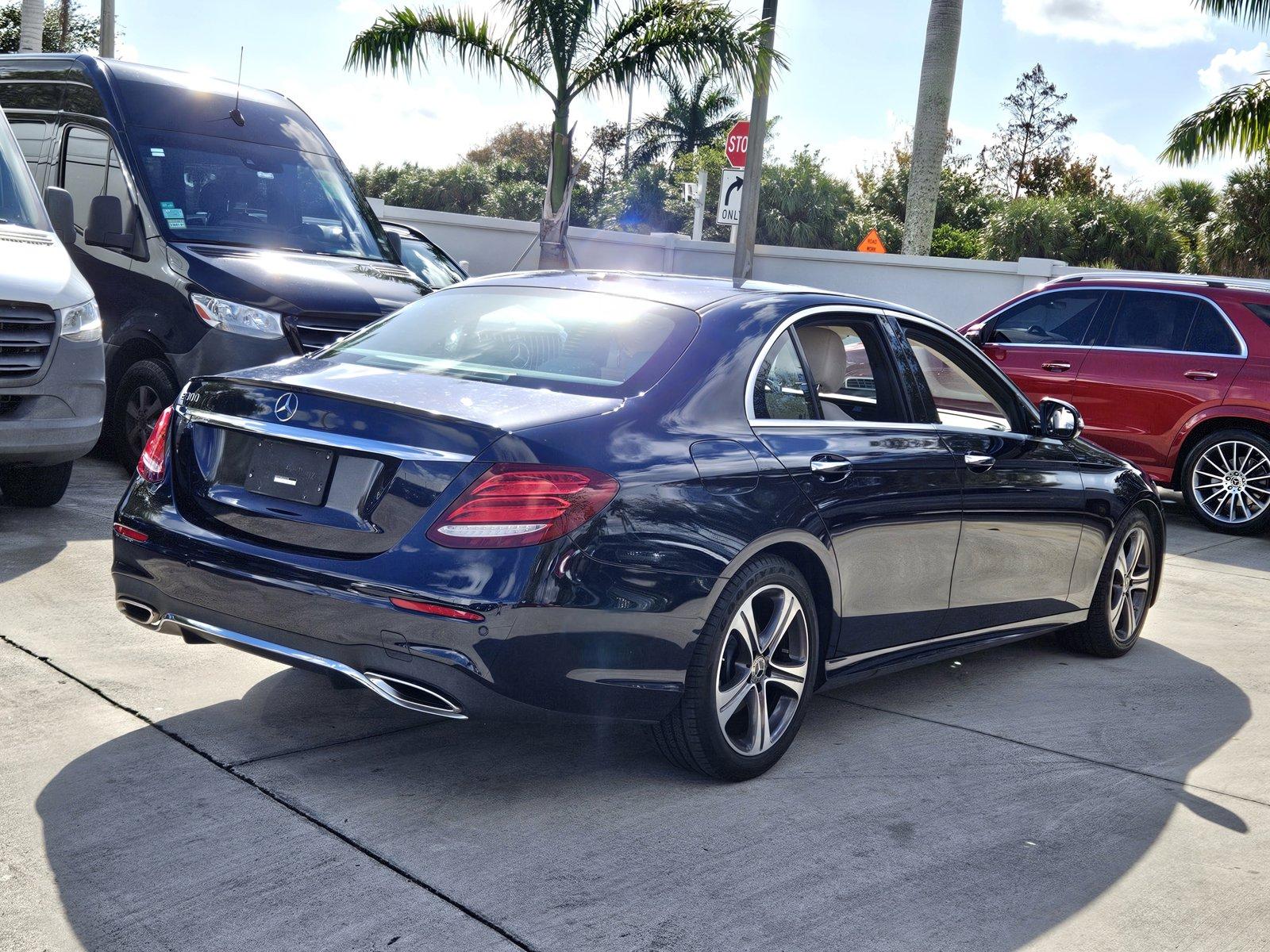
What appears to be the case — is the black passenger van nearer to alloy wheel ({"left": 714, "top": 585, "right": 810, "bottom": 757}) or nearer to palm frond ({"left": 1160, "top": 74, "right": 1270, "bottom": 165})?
alloy wheel ({"left": 714, "top": 585, "right": 810, "bottom": 757})

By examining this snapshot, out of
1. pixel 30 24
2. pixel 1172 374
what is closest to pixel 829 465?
pixel 1172 374

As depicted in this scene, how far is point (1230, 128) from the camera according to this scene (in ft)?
59.9

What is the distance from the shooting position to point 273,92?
1009cm

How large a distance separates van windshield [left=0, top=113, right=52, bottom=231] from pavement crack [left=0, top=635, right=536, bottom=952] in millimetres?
3193

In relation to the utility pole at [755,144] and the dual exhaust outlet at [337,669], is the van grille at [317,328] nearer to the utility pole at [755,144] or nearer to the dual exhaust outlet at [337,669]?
the dual exhaust outlet at [337,669]

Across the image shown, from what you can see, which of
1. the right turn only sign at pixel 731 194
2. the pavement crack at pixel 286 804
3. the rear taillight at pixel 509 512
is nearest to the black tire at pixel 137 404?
the pavement crack at pixel 286 804

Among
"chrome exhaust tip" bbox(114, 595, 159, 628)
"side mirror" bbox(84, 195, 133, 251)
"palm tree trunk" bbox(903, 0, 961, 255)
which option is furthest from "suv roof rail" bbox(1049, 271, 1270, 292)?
"palm tree trunk" bbox(903, 0, 961, 255)

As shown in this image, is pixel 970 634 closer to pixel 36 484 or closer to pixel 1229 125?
pixel 36 484

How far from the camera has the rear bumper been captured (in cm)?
365

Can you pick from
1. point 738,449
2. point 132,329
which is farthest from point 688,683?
point 132,329

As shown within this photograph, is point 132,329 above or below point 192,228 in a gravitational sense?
below

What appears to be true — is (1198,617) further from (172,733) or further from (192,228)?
(192,228)

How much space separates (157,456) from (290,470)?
25.7 inches

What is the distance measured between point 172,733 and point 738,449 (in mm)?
1920
